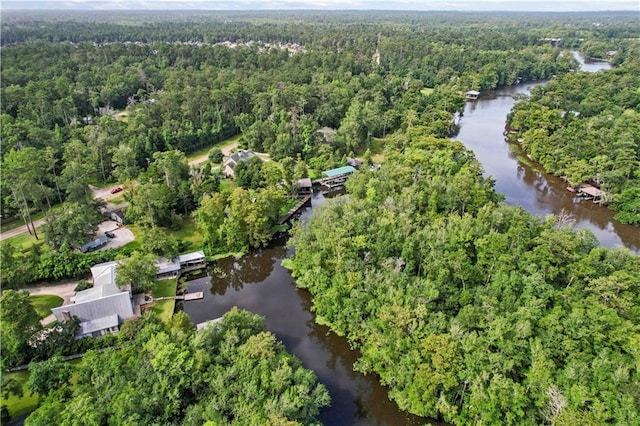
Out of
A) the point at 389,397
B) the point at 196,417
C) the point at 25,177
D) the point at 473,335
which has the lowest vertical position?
the point at 389,397

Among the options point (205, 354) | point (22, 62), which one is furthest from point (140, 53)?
point (205, 354)

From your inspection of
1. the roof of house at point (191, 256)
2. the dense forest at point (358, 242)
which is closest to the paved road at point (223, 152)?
the dense forest at point (358, 242)

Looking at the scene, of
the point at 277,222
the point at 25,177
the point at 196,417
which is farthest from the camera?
the point at 277,222

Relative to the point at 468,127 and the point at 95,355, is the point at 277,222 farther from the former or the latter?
the point at 468,127

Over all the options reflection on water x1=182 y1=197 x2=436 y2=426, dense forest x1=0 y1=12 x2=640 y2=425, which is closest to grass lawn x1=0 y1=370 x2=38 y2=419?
dense forest x1=0 y1=12 x2=640 y2=425

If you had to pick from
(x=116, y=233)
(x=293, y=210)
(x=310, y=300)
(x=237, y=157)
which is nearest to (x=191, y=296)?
(x=310, y=300)

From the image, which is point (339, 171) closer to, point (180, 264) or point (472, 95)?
point (180, 264)
